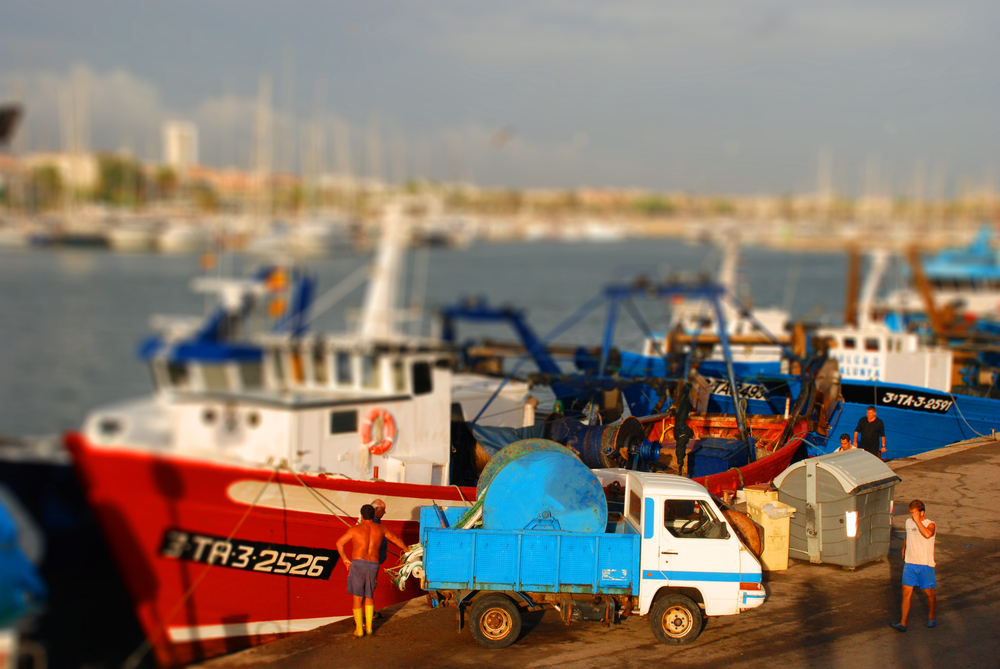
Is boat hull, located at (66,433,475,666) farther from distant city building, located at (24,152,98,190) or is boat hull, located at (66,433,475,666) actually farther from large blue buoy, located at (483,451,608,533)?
distant city building, located at (24,152,98,190)

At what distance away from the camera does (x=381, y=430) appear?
41.1 ft

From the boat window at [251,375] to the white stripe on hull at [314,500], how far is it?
1.76 metres

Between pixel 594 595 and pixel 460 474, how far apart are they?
552cm

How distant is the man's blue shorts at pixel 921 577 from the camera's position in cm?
951

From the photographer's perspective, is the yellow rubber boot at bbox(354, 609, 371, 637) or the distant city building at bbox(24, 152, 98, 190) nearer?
the yellow rubber boot at bbox(354, 609, 371, 637)

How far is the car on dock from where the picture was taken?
29.9 feet

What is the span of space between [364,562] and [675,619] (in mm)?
3455

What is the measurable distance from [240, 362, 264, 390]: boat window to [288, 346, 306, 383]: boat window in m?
0.57

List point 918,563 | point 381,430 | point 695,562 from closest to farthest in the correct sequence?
point 695,562
point 918,563
point 381,430

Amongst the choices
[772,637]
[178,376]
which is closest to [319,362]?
[178,376]

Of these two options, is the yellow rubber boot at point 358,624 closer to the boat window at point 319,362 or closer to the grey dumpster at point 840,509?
the boat window at point 319,362

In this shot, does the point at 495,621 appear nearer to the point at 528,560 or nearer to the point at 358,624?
the point at 528,560

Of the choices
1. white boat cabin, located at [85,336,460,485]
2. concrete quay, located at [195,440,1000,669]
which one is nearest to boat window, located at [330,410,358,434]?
white boat cabin, located at [85,336,460,485]

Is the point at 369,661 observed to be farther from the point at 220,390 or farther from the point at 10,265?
the point at 10,265
